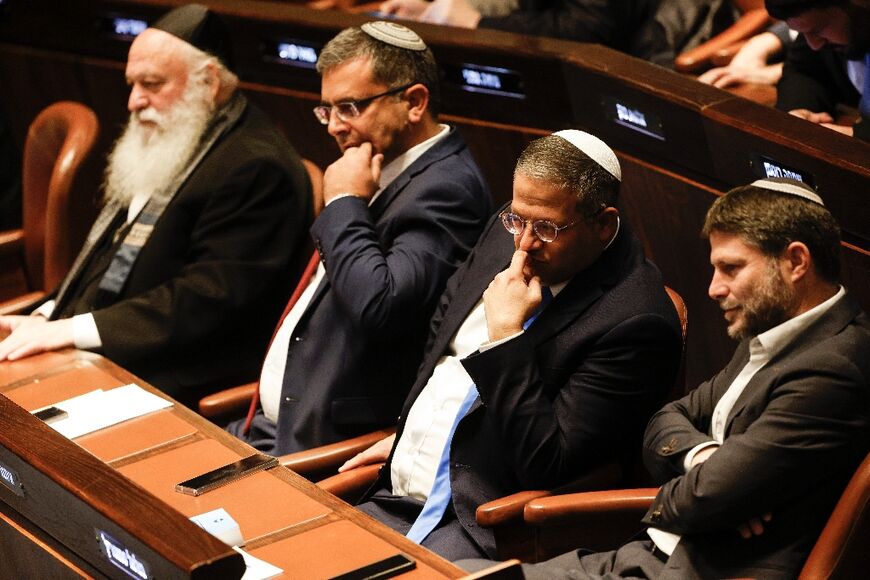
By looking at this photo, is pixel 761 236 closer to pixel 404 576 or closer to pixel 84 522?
pixel 404 576

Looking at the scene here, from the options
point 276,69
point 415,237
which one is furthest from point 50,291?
point 415,237

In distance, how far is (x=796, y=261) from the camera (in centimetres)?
229

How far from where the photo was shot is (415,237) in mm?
3084

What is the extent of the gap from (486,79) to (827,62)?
987 mm

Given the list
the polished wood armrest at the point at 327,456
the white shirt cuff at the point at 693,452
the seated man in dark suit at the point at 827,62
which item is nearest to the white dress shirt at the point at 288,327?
the polished wood armrest at the point at 327,456

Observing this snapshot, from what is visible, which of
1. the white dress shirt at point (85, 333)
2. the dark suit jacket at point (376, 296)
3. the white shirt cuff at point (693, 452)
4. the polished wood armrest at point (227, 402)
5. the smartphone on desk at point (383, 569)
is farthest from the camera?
the white dress shirt at point (85, 333)

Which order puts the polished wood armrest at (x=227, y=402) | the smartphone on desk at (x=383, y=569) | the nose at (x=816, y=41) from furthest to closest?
1. the polished wood armrest at (x=227, y=402)
2. the nose at (x=816, y=41)
3. the smartphone on desk at (x=383, y=569)

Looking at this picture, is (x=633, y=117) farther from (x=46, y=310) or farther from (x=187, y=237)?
(x=46, y=310)

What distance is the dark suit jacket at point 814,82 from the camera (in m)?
3.57

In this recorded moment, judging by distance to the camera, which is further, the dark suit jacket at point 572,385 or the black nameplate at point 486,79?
the black nameplate at point 486,79

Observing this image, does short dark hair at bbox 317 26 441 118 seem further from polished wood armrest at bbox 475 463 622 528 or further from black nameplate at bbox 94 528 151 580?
black nameplate at bbox 94 528 151 580

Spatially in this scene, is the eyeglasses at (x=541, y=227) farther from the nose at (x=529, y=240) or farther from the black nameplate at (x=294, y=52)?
the black nameplate at (x=294, y=52)

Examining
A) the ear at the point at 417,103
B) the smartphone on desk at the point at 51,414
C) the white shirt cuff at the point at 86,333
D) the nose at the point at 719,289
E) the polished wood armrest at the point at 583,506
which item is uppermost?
the ear at the point at 417,103

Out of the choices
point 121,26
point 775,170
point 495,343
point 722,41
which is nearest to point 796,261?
point 495,343
